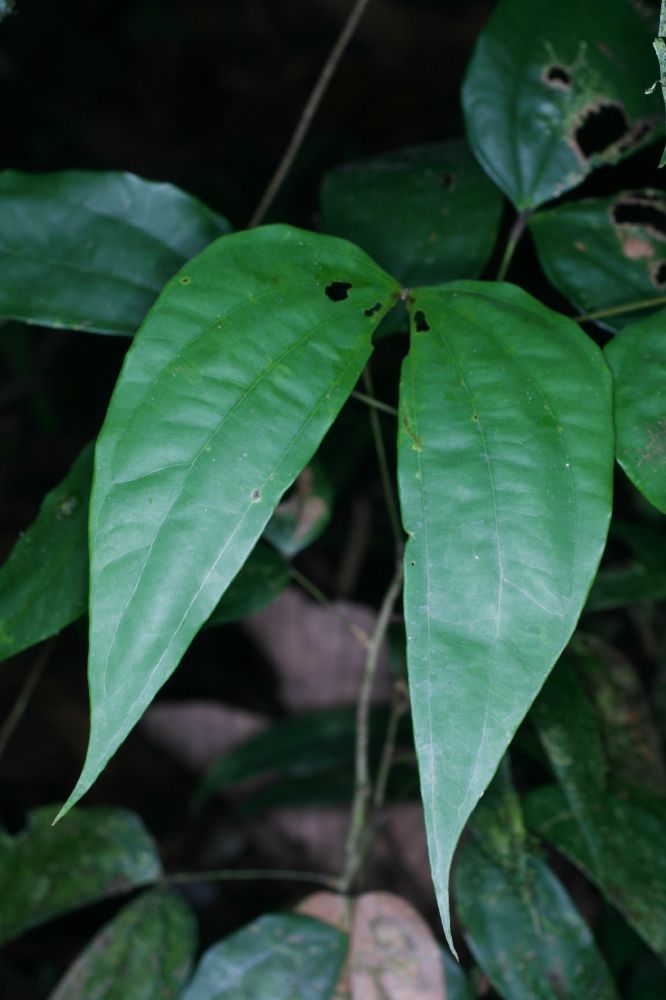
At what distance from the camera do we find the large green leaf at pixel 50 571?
687 mm

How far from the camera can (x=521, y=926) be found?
805mm

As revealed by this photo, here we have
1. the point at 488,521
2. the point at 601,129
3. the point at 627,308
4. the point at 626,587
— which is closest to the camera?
the point at 488,521

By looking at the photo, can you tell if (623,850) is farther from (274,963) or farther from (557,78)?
(557,78)

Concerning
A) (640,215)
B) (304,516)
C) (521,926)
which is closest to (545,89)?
(640,215)

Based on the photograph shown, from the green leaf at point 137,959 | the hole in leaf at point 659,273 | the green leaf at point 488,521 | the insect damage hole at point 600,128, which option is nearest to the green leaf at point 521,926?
the green leaf at point 137,959

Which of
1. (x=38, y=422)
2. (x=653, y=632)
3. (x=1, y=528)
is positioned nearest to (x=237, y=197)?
(x=38, y=422)

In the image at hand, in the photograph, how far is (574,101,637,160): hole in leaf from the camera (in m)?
0.85

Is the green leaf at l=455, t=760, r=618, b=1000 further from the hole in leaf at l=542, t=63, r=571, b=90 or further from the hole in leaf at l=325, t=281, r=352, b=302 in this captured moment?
the hole in leaf at l=542, t=63, r=571, b=90

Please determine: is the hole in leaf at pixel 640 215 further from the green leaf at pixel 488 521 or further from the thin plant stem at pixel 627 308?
the green leaf at pixel 488 521

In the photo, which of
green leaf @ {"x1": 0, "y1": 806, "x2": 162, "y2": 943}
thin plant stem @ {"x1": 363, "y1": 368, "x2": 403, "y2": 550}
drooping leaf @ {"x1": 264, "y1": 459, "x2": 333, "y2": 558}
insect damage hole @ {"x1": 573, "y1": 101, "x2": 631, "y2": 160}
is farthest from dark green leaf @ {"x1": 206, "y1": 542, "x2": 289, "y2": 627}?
insect damage hole @ {"x1": 573, "y1": 101, "x2": 631, "y2": 160}

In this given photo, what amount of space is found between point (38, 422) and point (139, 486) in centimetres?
116

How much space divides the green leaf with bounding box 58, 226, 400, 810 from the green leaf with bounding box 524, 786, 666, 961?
480 millimetres

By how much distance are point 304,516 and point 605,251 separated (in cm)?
36

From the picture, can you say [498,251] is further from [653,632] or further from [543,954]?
[543,954]
